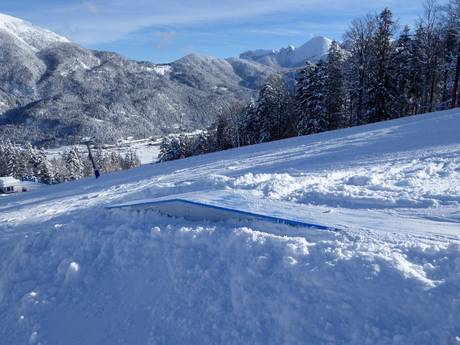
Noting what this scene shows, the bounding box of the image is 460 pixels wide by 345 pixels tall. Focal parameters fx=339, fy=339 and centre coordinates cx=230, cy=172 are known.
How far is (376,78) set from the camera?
2811 centimetres

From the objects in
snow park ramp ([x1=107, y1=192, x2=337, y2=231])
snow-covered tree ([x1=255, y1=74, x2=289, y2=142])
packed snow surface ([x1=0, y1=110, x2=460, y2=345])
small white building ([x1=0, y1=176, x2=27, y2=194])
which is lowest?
small white building ([x1=0, y1=176, x2=27, y2=194])

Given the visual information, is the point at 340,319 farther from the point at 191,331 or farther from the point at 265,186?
the point at 265,186

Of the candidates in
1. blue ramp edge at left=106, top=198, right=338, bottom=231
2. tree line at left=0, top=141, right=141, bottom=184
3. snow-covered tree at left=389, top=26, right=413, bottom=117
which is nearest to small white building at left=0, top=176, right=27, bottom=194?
tree line at left=0, top=141, right=141, bottom=184

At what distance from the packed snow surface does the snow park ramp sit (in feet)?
0.55

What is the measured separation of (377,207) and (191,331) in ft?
13.2

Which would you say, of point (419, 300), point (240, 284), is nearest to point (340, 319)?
point (419, 300)

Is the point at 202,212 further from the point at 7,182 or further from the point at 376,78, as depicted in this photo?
the point at 7,182

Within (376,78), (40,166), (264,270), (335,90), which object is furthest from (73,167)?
(264,270)

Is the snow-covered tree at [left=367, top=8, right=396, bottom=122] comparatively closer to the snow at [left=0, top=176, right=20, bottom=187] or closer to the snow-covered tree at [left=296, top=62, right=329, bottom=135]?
the snow-covered tree at [left=296, top=62, right=329, bottom=135]

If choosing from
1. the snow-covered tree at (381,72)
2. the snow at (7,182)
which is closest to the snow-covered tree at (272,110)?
the snow-covered tree at (381,72)

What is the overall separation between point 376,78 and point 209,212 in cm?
2639

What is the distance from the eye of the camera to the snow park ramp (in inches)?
220

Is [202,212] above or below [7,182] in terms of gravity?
above

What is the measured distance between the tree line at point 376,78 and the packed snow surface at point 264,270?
71.9 ft
